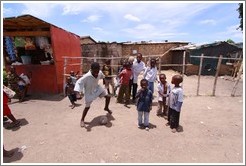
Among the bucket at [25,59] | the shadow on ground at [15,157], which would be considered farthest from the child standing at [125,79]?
the bucket at [25,59]

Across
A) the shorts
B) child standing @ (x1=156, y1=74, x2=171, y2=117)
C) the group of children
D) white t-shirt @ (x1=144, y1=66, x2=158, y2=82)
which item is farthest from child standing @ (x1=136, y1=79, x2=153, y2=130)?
white t-shirt @ (x1=144, y1=66, x2=158, y2=82)

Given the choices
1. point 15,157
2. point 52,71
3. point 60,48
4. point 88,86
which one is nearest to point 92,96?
point 88,86

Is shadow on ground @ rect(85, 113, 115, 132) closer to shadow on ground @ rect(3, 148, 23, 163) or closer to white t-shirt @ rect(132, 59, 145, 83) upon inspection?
shadow on ground @ rect(3, 148, 23, 163)

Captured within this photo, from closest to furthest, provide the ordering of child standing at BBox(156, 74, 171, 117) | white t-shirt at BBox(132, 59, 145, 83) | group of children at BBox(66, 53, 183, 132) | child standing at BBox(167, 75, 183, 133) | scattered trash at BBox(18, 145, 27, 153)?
scattered trash at BBox(18, 145, 27, 153), child standing at BBox(167, 75, 183, 133), group of children at BBox(66, 53, 183, 132), child standing at BBox(156, 74, 171, 117), white t-shirt at BBox(132, 59, 145, 83)

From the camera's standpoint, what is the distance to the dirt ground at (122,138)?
3.68 m

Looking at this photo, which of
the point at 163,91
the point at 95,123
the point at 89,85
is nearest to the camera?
the point at 89,85

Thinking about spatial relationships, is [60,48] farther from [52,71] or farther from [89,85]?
[89,85]

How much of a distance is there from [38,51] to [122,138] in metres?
6.46

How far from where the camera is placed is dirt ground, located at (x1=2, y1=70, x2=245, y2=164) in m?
3.68

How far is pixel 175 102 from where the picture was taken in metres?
4.72

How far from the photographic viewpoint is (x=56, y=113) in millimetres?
6191

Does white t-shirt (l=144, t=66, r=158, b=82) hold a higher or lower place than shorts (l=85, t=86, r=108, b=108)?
higher

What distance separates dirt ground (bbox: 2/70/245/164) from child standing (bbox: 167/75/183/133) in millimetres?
196

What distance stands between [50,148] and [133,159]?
1544mm
